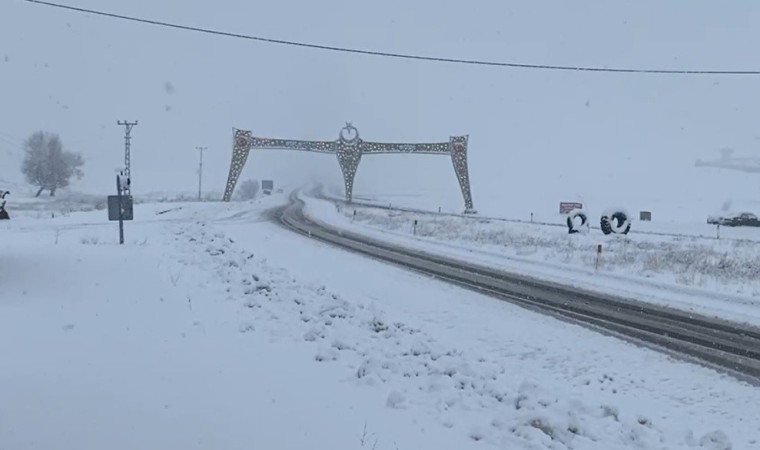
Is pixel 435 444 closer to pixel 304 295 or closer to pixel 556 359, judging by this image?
pixel 556 359

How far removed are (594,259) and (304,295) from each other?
13352mm

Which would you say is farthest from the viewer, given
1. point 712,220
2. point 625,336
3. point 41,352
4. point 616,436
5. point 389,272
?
point 712,220

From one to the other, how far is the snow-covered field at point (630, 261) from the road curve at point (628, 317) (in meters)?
0.99

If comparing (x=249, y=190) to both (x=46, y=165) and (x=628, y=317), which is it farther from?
(x=628, y=317)

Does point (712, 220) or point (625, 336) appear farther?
point (712, 220)

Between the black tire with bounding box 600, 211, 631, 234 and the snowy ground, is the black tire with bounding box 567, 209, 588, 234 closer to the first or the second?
the black tire with bounding box 600, 211, 631, 234

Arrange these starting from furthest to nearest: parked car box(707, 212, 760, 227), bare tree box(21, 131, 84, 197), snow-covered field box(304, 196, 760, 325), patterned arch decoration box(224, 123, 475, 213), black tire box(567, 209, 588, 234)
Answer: bare tree box(21, 131, 84, 197) → patterned arch decoration box(224, 123, 475, 213) → parked car box(707, 212, 760, 227) → black tire box(567, 209, 588, 234) → snow-covered field box(304, 196, 760, 325)

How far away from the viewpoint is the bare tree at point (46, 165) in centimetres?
9325

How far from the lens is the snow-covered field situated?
1509 centimetres

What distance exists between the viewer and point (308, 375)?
24.2ft

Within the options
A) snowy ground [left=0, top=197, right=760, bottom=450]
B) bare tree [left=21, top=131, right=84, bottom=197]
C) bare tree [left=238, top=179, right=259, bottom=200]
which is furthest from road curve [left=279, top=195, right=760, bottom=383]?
bare tree [left=238, top=179, right=259, bottom=200]

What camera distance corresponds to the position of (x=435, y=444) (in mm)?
5637

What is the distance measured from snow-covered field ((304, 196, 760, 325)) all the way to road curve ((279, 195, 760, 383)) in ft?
3.24

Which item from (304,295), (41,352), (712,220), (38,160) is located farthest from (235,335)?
(38,160)
